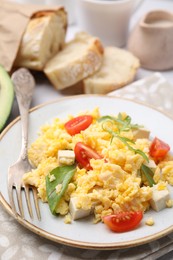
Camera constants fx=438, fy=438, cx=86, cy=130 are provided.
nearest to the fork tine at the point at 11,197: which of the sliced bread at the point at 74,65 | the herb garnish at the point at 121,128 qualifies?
the herb garnish at the point at 121,128

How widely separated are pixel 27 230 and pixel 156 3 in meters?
3.24

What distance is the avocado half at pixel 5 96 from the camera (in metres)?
2.65

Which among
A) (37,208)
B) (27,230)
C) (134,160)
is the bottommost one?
(27,230)

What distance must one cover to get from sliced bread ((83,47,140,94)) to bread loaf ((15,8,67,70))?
0.40 meters

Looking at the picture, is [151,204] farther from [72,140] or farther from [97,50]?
[97,50]

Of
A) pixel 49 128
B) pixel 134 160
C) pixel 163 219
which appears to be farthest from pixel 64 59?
pixel 163 219

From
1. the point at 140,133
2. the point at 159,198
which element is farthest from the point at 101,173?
the point at 140,133

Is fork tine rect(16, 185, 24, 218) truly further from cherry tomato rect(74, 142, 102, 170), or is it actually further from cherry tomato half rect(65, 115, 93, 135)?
cherry tomato half rect(65, 115, 93, 135)

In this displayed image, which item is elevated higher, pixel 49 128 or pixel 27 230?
pixel 49 128

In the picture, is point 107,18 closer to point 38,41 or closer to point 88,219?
point 38,41

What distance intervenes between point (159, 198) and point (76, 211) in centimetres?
39

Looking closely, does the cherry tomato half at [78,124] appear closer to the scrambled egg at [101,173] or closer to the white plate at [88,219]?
the scrambled egg at [101,173]

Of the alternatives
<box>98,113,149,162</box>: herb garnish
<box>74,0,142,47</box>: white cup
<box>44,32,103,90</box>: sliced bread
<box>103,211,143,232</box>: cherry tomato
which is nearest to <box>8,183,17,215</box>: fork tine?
<box>103,211,143,232</box>: cherry tomato

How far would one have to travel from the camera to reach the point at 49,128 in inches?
94.6
